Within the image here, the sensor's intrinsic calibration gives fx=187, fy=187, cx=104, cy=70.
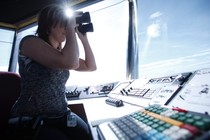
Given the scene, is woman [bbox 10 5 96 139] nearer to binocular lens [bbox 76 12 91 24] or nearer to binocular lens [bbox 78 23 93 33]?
binocular lens [bbox 76 12 91 24]

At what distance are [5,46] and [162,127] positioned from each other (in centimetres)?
396

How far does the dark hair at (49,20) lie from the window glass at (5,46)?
2918 millimetres

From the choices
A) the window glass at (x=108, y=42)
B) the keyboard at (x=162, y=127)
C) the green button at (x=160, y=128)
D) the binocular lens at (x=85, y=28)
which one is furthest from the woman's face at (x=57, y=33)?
the window glass at (x=108, y=42)

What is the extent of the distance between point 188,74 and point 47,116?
746 mm

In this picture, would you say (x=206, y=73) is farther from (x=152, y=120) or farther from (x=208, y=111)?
(x=152, y=120)

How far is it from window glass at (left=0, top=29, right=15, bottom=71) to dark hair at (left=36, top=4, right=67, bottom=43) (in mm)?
2918

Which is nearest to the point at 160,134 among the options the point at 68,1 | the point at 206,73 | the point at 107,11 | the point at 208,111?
the point at 208,111

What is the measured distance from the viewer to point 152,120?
0.50 m

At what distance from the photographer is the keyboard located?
36cm

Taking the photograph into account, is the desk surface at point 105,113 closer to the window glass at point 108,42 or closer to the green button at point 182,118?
the green button at point 182,118

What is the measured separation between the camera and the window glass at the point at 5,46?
12.1 feet

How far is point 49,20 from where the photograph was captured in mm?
1197

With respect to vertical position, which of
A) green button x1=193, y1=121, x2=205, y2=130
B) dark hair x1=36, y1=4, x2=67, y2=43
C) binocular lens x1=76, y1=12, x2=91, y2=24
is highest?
binocular lens x1=76, y1=12, x2=91, y2=24

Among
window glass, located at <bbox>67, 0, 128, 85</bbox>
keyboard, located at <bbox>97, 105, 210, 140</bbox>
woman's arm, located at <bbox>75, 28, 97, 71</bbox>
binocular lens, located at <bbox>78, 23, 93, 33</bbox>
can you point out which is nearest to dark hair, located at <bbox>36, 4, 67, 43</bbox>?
binocular lens, located at <bbox>78, 23, 93, 33</bbox>
